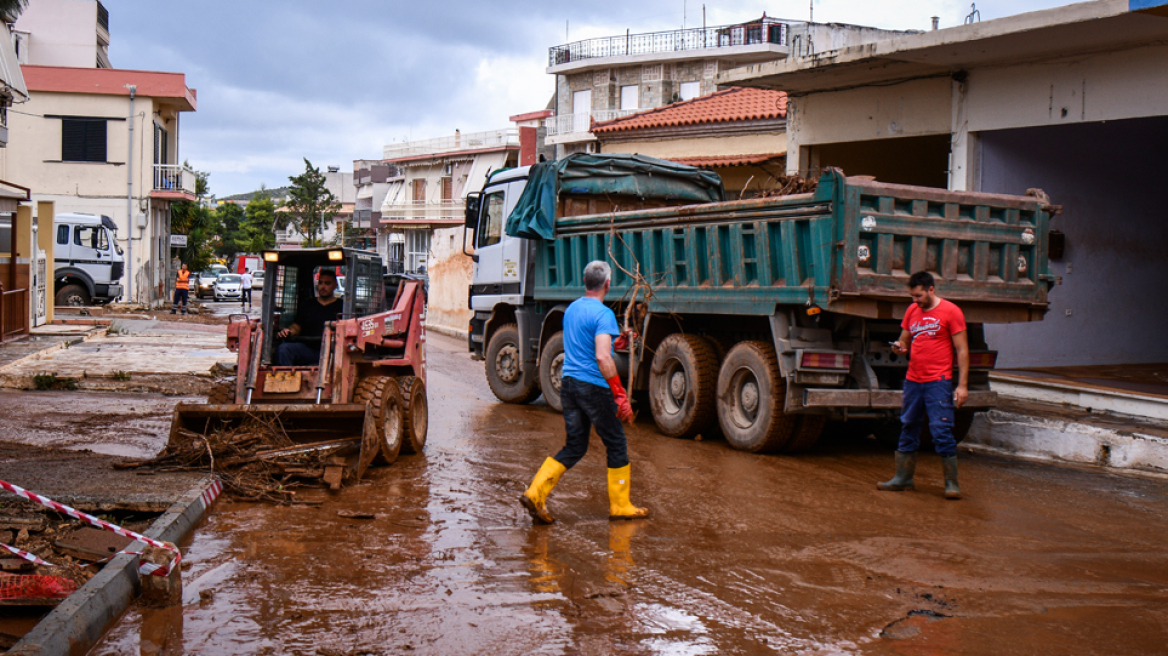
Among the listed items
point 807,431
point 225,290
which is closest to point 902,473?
point 807,431

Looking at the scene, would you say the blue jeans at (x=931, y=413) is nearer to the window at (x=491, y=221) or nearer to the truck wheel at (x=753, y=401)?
the truck wheel at (x=753, y=401)

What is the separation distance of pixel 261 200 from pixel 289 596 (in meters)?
81.2

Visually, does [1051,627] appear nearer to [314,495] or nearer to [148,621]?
[148,621]

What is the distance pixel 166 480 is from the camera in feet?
24.6

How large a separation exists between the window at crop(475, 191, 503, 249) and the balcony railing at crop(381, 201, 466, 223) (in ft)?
129

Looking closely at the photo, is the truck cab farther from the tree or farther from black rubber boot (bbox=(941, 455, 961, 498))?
the tree

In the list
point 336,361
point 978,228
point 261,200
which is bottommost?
point 336,361

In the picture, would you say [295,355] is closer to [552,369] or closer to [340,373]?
[340,373]

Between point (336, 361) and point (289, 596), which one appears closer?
point (289, 596)

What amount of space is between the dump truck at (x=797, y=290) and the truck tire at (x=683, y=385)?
16mm

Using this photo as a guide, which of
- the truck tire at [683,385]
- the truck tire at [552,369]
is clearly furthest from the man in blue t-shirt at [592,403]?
the truck tire at [552,369]

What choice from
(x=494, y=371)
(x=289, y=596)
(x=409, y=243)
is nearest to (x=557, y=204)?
(x=494, y=371)

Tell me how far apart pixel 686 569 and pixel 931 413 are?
306 cm

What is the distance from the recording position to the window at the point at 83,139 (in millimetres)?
34562
